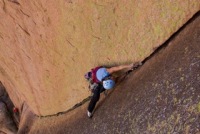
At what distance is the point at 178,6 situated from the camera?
564cm

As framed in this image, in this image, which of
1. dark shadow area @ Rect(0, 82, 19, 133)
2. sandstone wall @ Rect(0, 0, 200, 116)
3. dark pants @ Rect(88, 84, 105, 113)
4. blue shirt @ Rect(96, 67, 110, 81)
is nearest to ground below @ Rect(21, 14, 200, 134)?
dark pants @ Rect(88, 84, 105, 113)

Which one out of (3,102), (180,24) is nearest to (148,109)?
(180,24)

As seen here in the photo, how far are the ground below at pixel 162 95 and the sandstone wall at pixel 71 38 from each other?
1.07 ft

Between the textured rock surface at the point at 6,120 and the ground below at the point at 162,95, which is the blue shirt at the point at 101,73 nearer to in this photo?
the ground below at the point at 162,95

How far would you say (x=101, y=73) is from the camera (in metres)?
7.07

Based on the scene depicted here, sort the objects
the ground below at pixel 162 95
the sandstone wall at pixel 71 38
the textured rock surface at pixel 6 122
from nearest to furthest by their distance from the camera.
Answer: the ground below at pixel 162 95
the sandstone wall at pixel 71 38
the textured rock surface at pixel 6 122

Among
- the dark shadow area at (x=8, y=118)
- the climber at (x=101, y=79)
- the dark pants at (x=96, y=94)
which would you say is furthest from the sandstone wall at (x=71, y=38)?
the dark shadow area at (x=8, y=118)

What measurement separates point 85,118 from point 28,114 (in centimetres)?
614

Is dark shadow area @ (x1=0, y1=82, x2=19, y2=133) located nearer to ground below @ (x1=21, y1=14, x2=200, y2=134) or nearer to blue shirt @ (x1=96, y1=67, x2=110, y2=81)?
ground below @ (x1=21, y1=14, x2=200, y2=134)

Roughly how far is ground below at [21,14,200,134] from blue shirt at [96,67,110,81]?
45 cm

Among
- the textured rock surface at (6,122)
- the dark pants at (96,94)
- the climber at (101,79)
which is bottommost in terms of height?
the textured rock surface at (6,122)

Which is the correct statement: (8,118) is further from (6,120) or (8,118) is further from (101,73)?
(101,73)

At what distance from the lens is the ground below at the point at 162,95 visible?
5.04 m

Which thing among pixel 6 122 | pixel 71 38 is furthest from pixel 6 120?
pixel 71 38
